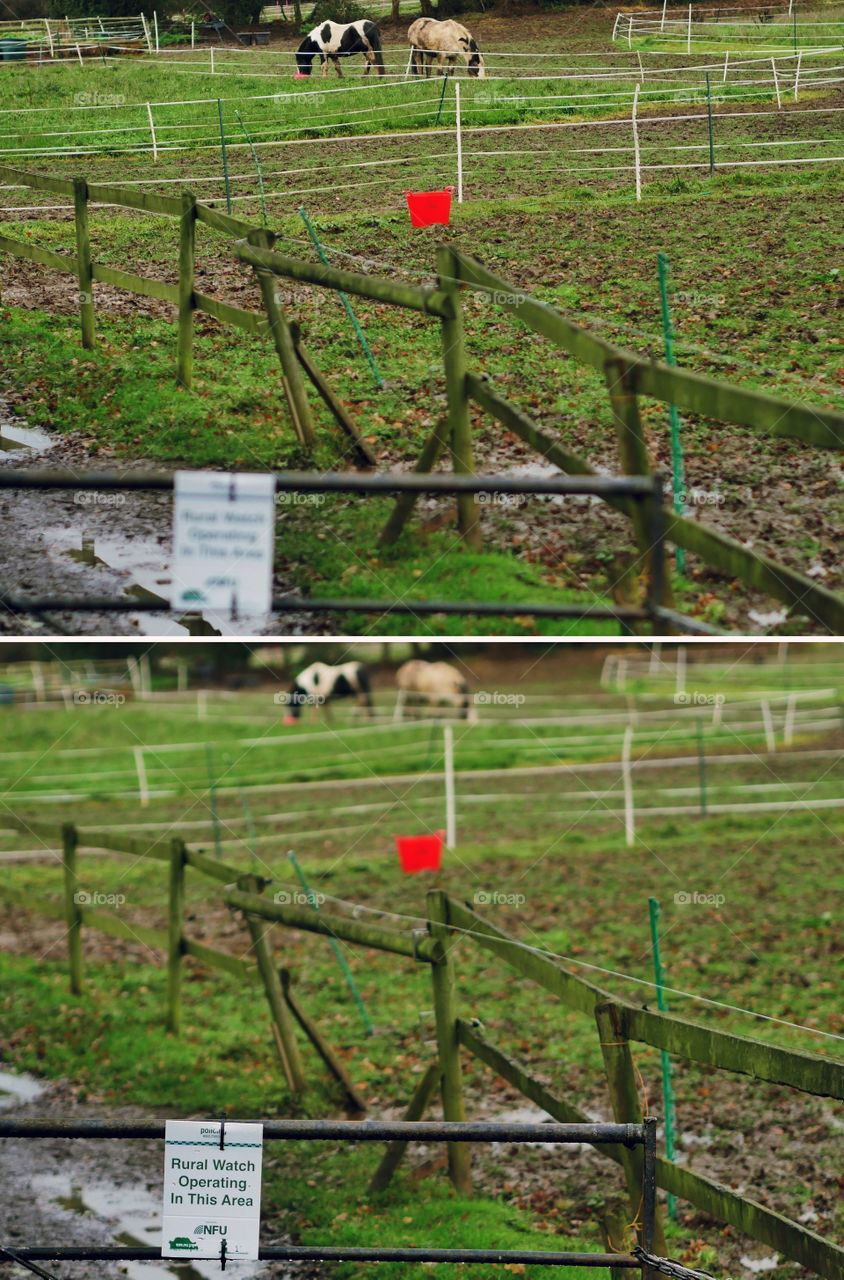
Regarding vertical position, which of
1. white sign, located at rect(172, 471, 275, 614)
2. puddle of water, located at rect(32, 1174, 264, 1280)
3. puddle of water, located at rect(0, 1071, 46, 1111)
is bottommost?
puddle of water, located at rect(0, 1071, 46, 1111)

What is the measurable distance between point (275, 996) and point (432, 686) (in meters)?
9.45

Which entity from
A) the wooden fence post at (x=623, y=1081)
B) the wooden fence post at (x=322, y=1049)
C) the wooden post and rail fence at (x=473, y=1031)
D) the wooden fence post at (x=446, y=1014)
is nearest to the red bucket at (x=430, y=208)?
the wooden post and rail fence at (x=473, y=1031)

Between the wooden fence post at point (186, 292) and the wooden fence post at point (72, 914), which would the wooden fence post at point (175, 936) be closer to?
the wooden fence post at point (72, 914)

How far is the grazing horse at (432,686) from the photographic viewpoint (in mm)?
15323

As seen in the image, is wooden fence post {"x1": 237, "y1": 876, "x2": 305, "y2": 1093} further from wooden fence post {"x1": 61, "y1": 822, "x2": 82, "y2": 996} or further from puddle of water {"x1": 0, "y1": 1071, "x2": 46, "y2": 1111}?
wooden fence post {"x1": 61, "y1": 822, "x2": 82, "y2": 996}

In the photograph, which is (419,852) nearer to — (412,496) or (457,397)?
(412,496)

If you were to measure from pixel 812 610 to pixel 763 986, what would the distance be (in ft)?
10.2

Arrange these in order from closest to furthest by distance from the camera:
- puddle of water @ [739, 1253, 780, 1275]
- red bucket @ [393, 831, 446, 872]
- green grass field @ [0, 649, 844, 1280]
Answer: puddle of water @ [739, 1253, 780, 1275], green grass field @ [0, 649, 844, 1280], red bucket @ [393, 831, 446, 872]

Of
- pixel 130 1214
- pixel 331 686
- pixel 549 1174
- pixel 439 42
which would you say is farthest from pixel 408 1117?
pixel 439 42

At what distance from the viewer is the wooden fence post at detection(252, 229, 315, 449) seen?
7.80 metres

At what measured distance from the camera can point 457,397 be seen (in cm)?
675

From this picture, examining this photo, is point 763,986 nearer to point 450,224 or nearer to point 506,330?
point 506,330

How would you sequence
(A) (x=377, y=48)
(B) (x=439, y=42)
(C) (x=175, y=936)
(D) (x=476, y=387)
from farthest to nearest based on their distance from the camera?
(A) (x=377, y=48), (B) (x=439, y=42), (C) (x=175, y=936), (D) (x=476, y=387)

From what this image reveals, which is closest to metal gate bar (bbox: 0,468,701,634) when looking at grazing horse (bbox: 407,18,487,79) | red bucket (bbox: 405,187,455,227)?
red bucket (bbox: 405,187,455,227)
